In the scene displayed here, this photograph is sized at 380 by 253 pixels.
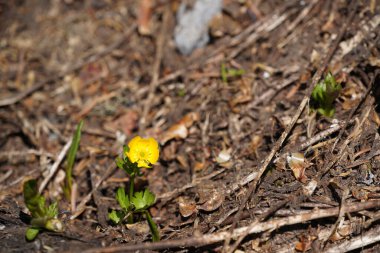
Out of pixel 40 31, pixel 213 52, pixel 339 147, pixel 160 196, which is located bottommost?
pixel 160 196

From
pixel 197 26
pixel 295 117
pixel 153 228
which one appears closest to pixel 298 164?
pixel 295 117

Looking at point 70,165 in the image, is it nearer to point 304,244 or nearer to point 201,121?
point 201,121

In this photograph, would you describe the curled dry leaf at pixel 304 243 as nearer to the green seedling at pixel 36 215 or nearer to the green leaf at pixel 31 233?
the green seedling at pixel 36 215

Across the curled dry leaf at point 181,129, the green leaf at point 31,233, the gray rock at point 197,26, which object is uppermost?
the gray rock at point 197,26

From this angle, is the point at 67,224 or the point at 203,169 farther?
the point at 203,169

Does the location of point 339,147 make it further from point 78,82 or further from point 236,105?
point 78,82

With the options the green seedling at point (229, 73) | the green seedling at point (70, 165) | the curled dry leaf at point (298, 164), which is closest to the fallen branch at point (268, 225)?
the curled dry leaf at point (298, 164)

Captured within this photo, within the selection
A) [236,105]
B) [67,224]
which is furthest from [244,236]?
[236,105]

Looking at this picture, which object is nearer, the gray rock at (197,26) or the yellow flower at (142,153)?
the yellow flower at (142,153)

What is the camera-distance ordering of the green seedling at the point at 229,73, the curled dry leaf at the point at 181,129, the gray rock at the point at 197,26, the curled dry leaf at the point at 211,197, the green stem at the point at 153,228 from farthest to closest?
the gray rock at the point at 197,26, the green seedling at the point at 229,73, the curled dry leaf at the point at 181,129, the curled dry leaf at the point at 211,197, the green stem at the point at 153,228
